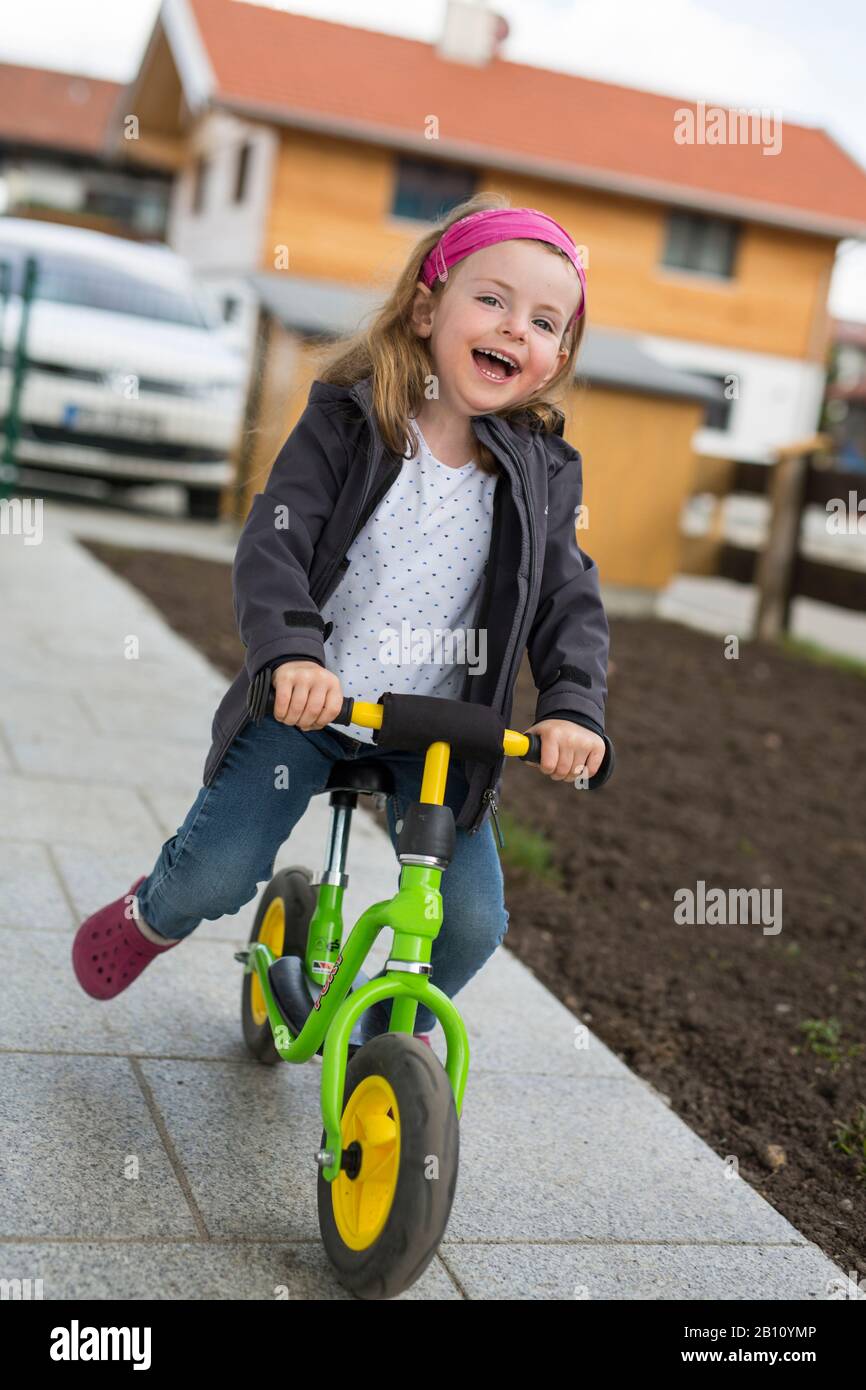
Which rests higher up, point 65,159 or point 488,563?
point 65,159

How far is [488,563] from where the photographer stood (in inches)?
105

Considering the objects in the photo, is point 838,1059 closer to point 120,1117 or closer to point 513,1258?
point 513,1258

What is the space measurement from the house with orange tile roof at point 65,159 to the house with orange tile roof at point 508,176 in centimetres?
1526

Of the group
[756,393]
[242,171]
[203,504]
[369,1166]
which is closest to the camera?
[369,1166]

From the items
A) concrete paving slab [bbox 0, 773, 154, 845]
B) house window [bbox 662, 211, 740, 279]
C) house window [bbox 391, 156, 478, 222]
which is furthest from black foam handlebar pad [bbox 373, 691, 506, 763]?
house window [bbox 662, 211, 740, 279]

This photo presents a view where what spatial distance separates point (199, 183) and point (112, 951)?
2613 cm

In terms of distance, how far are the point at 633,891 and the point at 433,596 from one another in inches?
95.8

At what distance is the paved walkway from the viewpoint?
2416 millimetres

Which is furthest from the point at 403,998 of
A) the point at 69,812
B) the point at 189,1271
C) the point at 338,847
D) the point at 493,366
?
the point at 69,812

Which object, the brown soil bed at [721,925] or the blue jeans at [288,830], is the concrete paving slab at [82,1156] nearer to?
the blue jeans at [288,830]

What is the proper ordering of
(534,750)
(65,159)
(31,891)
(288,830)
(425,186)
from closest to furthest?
(534,750) < (288,830) < (31,891) < (425,186) < (65,159)

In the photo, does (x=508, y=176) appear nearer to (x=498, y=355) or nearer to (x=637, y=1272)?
(x=498, y=355)

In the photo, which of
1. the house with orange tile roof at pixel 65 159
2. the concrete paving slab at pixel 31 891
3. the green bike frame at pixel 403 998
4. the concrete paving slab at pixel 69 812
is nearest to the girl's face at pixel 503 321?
the green bike frame at pixel 403 998
